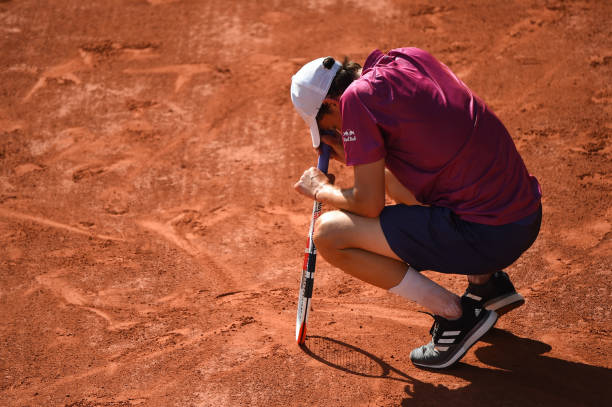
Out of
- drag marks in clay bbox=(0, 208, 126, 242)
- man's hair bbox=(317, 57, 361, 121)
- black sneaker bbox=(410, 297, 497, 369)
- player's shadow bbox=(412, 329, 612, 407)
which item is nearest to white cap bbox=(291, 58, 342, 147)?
man's hair bbox=(317, 57, 361, 121)

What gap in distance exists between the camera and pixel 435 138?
10.2ft

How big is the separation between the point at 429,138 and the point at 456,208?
1.25ft

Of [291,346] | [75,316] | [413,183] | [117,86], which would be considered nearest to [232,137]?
[117,86]

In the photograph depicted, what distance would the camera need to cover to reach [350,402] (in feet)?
11.0

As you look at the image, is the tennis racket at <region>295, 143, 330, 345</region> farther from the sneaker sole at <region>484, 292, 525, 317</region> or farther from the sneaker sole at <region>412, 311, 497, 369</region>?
the sneaker sole at <region>484, 292, 525, 317</region>

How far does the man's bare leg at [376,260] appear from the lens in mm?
3389

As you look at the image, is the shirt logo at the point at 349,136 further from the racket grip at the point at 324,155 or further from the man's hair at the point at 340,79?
the racket grip at the point at 324,155

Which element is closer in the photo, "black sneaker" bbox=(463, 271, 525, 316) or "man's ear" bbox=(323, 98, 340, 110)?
"man's ear" bbox=(323, 98, 340, 110)

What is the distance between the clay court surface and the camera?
3629 mm

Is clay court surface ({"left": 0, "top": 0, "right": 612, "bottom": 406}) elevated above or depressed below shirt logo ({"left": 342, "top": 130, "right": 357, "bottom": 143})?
below

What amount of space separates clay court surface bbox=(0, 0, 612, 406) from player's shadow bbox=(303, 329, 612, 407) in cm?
1

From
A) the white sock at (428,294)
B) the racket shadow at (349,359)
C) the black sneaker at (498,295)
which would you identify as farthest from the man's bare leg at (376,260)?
the racket shadow at (349,359)

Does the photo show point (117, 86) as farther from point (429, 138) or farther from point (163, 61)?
point (429, 138)

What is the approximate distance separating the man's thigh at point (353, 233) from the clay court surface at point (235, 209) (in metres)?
0.66
